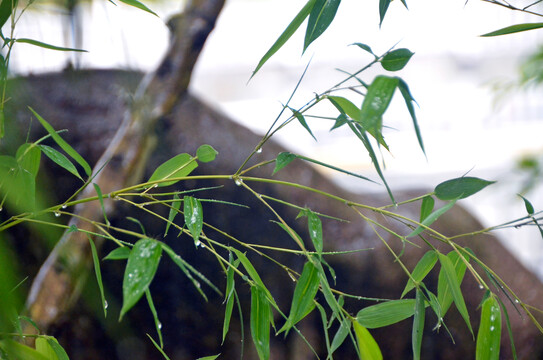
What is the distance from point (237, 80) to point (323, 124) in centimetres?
56

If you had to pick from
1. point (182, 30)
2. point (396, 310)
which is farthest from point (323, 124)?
point (396, 310)

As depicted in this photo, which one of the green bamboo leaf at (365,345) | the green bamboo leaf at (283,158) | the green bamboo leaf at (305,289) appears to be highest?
the green bamboo leaf at (283,158)

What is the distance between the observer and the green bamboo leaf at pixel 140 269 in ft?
0.88

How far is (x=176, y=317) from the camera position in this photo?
992mm

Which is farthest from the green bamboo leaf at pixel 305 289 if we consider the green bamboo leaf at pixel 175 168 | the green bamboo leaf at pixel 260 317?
the green bamboo leaf at pixel 175 168

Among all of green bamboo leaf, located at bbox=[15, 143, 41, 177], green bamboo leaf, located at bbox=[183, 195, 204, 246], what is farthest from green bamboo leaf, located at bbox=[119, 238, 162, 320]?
green bamboo leaf, located at bbox=[15, 143, 41, 177]

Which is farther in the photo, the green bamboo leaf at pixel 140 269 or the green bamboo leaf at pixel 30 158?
the green bamboo leaf at pixel 30 158

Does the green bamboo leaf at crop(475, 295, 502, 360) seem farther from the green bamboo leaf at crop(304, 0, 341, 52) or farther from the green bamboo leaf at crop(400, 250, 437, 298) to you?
the green bamboo leaf at crop(304, 0, 341, 52)

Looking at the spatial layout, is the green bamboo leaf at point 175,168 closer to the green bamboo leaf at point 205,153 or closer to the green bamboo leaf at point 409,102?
the green bamboo leaf at point 205,153

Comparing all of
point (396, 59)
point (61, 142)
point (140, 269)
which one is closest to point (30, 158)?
point (61, 142)

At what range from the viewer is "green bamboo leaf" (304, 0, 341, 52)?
34 centimetres

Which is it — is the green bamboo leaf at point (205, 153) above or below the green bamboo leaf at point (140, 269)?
above

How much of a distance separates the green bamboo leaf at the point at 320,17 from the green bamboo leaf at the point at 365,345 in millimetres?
208

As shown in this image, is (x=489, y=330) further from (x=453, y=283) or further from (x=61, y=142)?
(x=61, y=142)
